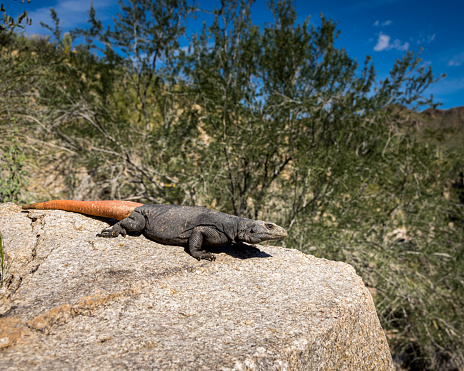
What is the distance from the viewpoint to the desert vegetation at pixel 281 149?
5.85 metres

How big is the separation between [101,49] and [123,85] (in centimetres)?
119

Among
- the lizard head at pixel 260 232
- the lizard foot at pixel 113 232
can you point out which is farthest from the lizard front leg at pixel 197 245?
the lizard foot at pixel 113 232

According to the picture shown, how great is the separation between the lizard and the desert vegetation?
2.37 metres

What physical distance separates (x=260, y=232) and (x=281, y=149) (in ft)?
11.8

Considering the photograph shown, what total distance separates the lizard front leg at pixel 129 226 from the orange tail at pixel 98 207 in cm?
19

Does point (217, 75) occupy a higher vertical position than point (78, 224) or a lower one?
higher

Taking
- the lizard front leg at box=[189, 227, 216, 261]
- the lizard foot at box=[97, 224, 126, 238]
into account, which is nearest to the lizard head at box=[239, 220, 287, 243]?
the lizard front leg at box=[189, 227, 216, 261]

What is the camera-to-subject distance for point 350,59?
6957 millimetres

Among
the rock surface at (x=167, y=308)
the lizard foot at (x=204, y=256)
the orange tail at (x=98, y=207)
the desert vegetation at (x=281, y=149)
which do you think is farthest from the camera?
the desert vegetation at (x=281, y=149)

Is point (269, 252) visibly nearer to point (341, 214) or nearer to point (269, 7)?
point (341, 214)

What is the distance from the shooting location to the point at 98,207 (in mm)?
3529

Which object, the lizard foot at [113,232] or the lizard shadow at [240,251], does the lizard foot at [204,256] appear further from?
the lizard foot at [113,232]

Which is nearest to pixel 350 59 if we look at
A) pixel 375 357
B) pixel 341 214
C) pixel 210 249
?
pixel 341 214

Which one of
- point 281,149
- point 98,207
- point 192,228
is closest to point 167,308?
point 192,228
